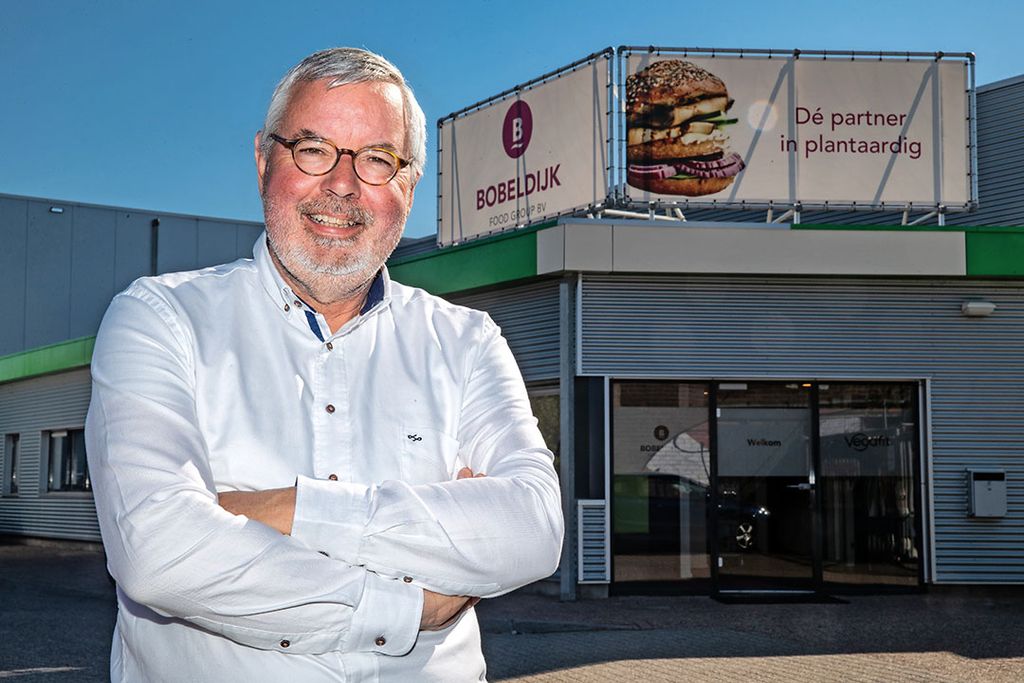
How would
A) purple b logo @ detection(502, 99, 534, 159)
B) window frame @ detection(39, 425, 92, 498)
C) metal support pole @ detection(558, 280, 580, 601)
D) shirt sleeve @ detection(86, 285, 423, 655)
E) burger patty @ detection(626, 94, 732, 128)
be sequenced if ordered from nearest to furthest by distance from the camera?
shirt sleeve @ detection(86, 285, 423, 655)
metal support pole @ detection(558, 280, 580, 601)
burger patty @ detection(626, 94, 732, 128)
purple b logo @ detection(502, 99, 534, 159)
window frame @ detection(39, 425, 92, 498)

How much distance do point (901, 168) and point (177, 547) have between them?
13541 mm

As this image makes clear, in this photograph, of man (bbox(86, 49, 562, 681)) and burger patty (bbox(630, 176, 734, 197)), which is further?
burger patty (bbox(630, 176, 734, 197))

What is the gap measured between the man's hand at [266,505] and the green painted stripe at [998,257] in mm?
12294

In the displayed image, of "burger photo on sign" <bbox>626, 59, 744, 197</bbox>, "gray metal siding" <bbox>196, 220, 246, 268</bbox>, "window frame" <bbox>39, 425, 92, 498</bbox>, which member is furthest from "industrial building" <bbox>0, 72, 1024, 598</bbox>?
"gray metal siding" <bbox>196, 220, 246, 268</bbox>

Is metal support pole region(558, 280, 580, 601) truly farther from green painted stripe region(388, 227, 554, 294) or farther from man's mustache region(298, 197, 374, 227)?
man's mustache region(298, 197, 374, 227)

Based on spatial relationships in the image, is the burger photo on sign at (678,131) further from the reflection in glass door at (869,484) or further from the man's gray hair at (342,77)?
the man's gray hair at (342,77)

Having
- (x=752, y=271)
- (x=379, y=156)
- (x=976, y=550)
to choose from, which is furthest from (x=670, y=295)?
(x=379, y=156)

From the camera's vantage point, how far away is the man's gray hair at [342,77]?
2.02 m

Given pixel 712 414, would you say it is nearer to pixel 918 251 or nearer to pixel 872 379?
pixel 872 379

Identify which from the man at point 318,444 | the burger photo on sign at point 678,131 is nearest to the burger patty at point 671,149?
the burger photo on sign at point 678,131

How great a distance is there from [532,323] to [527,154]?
106 inches

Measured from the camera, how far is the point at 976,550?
500 inches

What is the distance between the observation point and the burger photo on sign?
44.8 ft

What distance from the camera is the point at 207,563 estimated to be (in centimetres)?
171
